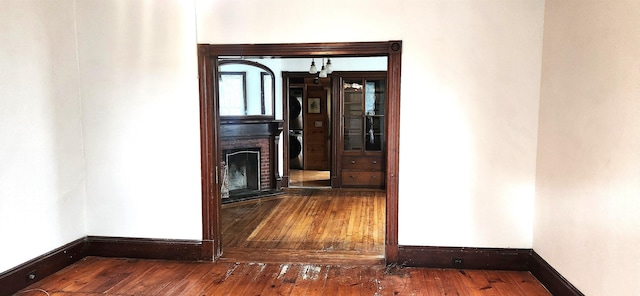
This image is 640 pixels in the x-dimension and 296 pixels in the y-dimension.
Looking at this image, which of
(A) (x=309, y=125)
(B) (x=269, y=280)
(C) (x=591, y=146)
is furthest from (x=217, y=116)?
(A) (x=309, y=125)

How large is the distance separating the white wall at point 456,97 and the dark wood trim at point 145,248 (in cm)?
189

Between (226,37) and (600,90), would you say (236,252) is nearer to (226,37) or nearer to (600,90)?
(226,37)

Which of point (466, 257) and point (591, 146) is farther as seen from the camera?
point (466, 257)

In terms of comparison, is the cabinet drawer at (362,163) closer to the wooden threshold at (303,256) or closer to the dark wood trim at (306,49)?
the wooden threshold at (303,256)

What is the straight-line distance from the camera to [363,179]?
7.33 meters

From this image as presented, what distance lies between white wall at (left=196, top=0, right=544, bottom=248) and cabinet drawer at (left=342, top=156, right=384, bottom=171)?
12.8 feet

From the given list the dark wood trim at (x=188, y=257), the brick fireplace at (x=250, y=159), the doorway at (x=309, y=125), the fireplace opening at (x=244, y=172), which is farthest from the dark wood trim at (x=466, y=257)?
the doorway at (x=309, y=125)

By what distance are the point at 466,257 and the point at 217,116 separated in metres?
2.48

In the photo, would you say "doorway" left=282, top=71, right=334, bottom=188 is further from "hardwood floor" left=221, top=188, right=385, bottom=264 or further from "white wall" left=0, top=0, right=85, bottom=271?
"white wall" left=0, top=0, right=85, bottom=271

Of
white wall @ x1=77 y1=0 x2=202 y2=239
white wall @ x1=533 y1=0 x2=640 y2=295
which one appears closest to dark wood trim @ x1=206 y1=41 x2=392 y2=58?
white wall @ x1=77 y1=0 x2=202 y2=239

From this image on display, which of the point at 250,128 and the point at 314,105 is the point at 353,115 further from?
the point at 314,105

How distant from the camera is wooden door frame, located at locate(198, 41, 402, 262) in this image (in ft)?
10.8

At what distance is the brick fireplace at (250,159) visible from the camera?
6.31 meters

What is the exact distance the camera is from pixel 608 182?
7.38ft
